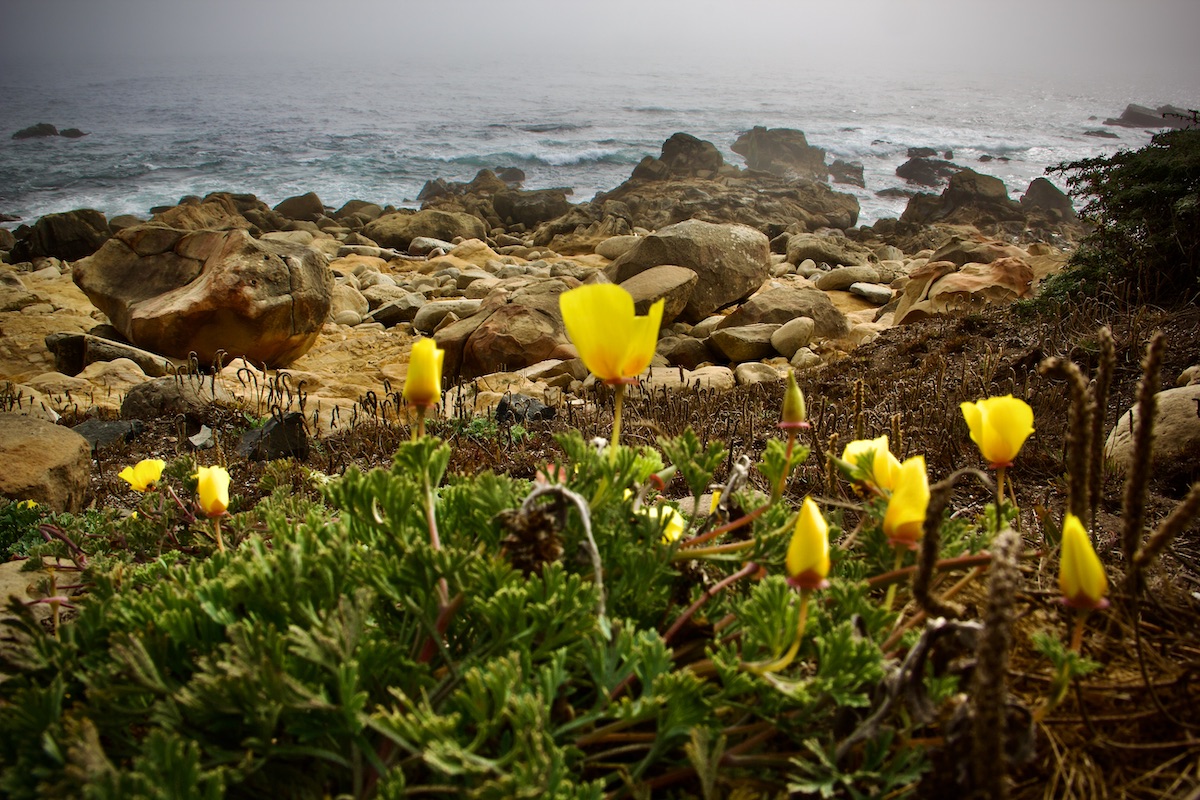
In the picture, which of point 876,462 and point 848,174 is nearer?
point 876,462

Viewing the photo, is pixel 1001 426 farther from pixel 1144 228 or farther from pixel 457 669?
pixel 1144 228

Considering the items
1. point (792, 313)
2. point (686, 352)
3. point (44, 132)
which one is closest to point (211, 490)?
point (686, 352)

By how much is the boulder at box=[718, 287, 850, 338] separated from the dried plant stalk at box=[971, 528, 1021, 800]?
907 centimetres

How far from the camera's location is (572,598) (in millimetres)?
861

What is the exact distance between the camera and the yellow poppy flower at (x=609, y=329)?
96cm

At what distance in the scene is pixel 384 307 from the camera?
36.1 ft

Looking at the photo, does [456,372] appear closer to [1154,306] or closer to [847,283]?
[1154,306]

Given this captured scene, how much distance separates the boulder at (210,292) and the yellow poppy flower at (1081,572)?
812 cm

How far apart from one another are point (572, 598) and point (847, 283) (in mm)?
13187

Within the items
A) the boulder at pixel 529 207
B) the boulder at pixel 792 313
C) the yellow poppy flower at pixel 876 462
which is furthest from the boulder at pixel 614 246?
the yellow poppy flower at pixel 876 462

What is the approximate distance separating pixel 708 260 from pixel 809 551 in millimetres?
10166

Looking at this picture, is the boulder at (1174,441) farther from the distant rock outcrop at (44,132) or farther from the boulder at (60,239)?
the distant rock outcrop at (44,132)

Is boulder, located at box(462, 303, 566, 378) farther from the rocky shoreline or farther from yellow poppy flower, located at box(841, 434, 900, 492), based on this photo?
yellow poppy flower, located at box(841, 434, 900, 492)

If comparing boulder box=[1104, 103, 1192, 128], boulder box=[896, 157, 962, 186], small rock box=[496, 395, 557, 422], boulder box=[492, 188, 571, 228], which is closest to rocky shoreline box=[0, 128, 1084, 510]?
small rock box=[496, 395, 557, 422]
